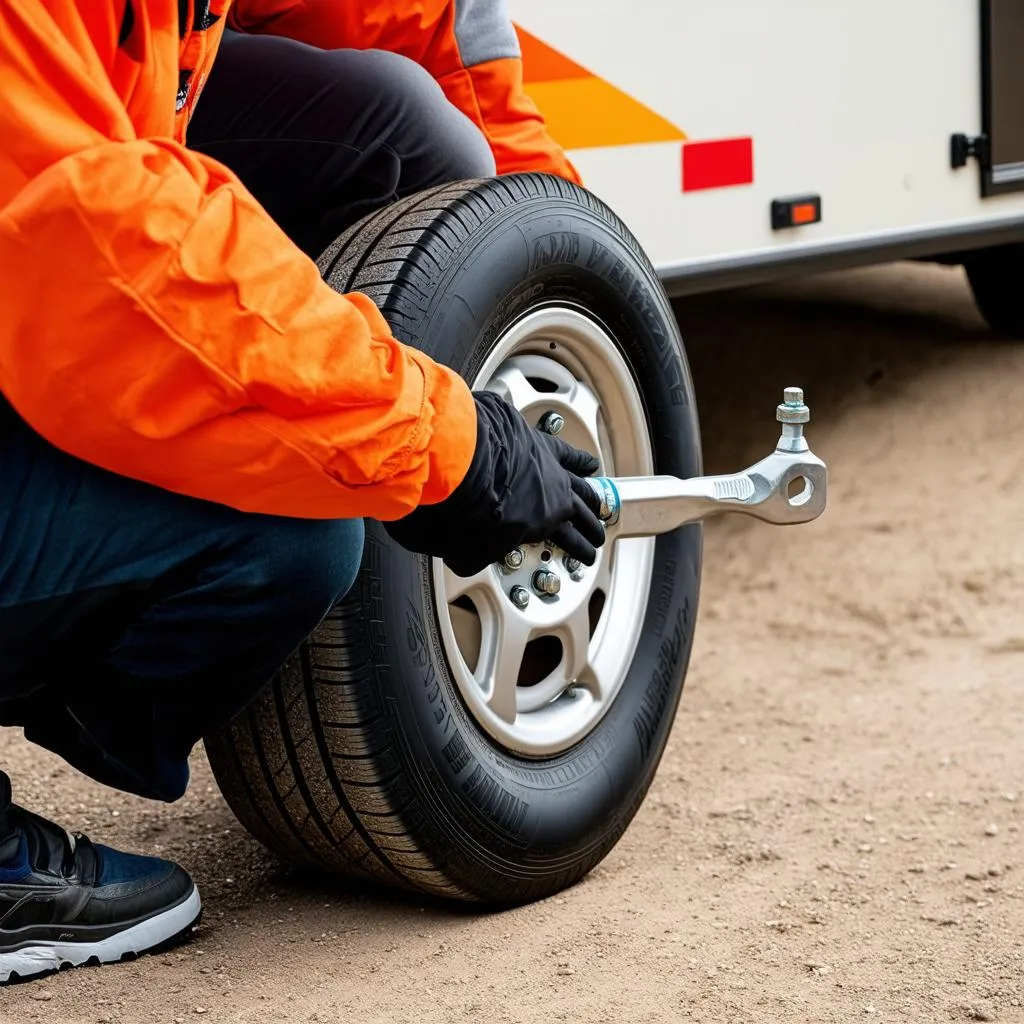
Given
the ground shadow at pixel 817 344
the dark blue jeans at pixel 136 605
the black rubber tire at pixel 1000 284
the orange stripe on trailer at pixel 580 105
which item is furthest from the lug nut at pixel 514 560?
the black rubber tire at pixel 1000 284

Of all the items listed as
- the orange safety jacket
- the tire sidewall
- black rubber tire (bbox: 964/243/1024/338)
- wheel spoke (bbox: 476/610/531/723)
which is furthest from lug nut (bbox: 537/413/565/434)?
black rubber tire (bbox: 964/243/1024/338)

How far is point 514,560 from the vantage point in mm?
2178

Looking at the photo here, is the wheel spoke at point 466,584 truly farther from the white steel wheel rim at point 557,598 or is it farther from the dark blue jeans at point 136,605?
the dark blue jeans at point 136,605

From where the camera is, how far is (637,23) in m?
3.15

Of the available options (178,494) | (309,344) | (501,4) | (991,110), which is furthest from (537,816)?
(991,110)

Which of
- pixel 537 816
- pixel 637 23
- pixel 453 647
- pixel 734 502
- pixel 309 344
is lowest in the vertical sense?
pixel 537 816

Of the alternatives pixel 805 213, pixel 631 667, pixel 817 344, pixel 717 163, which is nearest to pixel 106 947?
pixel 631 667

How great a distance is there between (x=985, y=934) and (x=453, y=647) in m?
0.76

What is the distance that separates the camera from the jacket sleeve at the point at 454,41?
2.44 metres

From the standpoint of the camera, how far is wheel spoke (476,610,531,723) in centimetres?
218

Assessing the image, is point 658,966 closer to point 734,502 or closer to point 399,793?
point 399,793

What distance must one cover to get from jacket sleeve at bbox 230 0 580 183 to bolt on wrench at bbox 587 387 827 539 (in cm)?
71

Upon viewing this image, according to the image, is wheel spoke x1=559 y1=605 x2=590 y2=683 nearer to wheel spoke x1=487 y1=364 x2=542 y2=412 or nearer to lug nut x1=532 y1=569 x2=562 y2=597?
lug nut x1=532 y1=569 x2=562 y2=597

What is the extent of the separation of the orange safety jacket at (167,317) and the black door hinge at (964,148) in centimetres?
247
